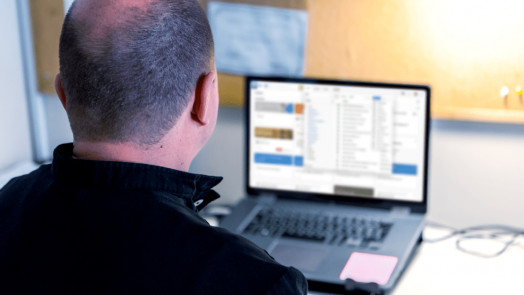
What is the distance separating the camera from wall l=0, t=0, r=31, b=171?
4.93 ft

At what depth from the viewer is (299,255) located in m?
1.22

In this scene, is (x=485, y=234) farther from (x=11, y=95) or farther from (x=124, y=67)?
(x=11, y=95)

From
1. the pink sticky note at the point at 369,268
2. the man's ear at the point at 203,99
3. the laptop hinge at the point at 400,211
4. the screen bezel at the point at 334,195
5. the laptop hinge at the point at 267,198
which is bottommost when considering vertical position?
the pink sticky note at the point at 369,268

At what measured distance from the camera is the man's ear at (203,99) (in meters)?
0.81

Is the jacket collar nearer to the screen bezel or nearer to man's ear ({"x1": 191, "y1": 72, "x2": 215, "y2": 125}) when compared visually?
man's ear ({"x1": 191, "y1": 72, "x2": 215, "y2": 125})

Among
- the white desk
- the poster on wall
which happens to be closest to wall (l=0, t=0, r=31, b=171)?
the poster on wall

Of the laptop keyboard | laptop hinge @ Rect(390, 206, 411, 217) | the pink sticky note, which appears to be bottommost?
the pink sticky note

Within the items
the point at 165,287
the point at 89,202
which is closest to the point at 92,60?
the point at 89,202

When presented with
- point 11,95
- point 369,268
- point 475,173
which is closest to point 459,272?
point 369,268

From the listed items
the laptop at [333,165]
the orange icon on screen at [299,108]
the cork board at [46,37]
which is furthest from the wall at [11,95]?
the orange icon on screen at [299,108]

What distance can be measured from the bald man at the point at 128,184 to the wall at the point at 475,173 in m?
0.79

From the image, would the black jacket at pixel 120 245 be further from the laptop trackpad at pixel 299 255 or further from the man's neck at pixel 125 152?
the laptop trackpad at pixel 299 255

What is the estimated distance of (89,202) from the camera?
689 mm

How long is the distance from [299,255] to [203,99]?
1.66 ft
